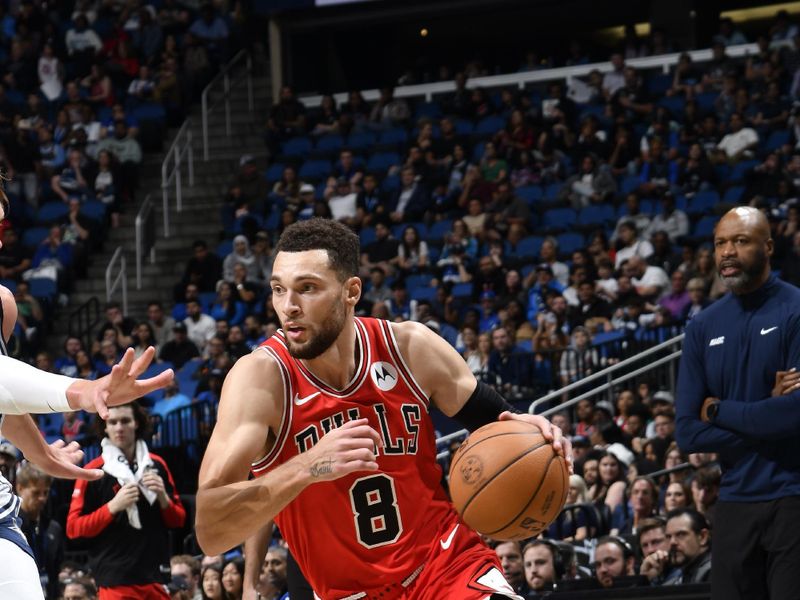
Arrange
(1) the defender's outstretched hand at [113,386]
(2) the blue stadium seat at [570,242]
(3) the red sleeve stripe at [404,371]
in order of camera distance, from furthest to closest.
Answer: (2) the blue stadium seat at [570,242], (3) the red sleeve stripe at [404,371], (1) the defender's outstretched hand at [113,386]

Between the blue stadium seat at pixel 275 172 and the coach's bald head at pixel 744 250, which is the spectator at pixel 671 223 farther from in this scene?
the coach's bald head at pixel 744 250

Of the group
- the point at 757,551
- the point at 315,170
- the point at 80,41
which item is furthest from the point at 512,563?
the point at 80,41

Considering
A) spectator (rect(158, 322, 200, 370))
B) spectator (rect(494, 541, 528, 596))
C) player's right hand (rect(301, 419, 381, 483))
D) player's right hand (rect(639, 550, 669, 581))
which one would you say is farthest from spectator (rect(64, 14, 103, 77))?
player's right hand (rect(301, 419, 381, 483))

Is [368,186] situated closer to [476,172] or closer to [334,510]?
[476,172]

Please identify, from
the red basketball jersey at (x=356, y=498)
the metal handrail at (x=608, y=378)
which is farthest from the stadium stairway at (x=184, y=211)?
the red basketball jersey at (x=356, y=498)

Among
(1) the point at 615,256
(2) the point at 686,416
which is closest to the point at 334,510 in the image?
(2) the point at 686,416

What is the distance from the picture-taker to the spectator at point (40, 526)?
8.45 m

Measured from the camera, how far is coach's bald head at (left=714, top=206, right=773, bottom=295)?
536 cm

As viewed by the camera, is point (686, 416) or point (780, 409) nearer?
point (780, 409)

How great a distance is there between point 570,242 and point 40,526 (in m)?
7.67

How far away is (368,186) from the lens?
17406 mm

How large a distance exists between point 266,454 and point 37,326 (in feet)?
44.5

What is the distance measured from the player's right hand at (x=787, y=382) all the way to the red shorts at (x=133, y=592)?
13.5 ft

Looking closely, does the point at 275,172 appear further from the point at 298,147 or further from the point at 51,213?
the point at 51,213
